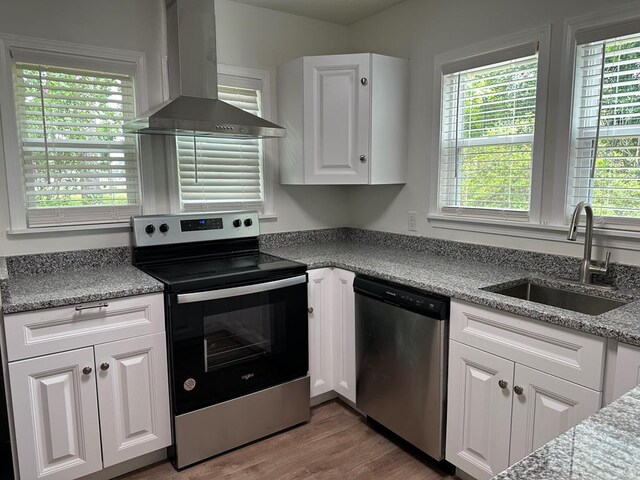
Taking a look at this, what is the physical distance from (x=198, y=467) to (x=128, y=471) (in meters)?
0.33

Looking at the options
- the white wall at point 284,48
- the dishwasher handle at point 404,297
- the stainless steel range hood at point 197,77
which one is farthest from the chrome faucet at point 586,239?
the white wall at point 284,48

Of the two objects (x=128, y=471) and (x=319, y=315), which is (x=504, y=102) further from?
(x=128, y=471)

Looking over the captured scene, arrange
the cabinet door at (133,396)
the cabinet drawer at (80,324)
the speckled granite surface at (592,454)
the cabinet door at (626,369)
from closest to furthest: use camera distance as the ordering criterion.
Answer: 1. the speckled granite surface at (592,454)
2. the cabinet door at (626,369)
3. the cabinet drawer at (80,324)
4. the cabinet door at (133,396)

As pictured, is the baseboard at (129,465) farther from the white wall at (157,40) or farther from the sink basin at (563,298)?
the sink basin at (563,298)

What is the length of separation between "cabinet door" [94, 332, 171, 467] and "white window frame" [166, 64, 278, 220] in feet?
3.03

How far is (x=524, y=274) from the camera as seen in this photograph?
2.22 metres

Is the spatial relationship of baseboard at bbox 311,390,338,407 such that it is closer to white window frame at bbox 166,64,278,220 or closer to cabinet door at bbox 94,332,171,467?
cabinet door at bbox 94,332,171,467

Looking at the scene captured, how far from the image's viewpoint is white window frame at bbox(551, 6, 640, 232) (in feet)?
6.29

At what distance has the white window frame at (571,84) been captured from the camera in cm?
192

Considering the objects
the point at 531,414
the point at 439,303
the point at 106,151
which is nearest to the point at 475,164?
the point at 439,303

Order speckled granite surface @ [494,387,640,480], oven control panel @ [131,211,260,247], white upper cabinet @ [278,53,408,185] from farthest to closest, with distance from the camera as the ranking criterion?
white upper cabinet @ [278,53,408,185] < oven control panel @ [131,211,260,247] < speckled granite surface @ [494,387,640,480]

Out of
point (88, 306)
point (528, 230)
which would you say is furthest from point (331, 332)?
point (88, 306)

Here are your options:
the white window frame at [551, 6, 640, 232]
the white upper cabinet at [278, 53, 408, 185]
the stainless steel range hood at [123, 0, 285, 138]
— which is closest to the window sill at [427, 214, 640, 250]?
the white window frame at [551, 6, 640, 232]

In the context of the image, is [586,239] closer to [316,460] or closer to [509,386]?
[509,386]
